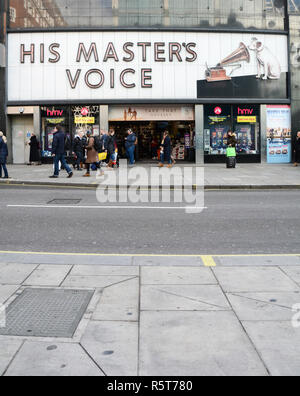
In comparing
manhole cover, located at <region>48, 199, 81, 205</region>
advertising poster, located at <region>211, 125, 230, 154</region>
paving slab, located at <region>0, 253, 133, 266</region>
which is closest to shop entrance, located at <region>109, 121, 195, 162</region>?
advertising poster, located at <region>211, 125, 230, 154</region>

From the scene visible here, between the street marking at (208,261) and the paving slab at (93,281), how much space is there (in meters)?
1.17

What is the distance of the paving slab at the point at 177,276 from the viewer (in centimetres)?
483

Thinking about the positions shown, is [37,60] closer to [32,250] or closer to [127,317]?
[32,250]

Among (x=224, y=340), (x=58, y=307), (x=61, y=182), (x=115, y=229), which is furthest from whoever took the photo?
(x=61, y=182)

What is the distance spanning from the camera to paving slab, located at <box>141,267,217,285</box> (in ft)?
15.8

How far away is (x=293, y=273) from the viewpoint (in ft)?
16.9

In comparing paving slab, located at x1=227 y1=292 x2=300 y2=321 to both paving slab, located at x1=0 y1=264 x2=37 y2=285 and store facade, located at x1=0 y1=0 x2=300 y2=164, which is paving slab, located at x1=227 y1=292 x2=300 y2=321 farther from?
store facade, located at x1=0 y1=0 x2=300 y2=164

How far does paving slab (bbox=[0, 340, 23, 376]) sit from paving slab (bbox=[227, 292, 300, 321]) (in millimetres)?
1857

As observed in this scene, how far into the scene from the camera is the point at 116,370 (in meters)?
2.94

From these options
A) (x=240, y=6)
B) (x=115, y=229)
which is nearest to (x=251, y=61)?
(x=240, y=6)

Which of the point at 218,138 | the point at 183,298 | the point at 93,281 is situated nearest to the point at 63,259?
the point at 93,281

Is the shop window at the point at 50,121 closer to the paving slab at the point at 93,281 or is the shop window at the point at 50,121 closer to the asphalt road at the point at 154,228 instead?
the asphalt road at the point at 154,228

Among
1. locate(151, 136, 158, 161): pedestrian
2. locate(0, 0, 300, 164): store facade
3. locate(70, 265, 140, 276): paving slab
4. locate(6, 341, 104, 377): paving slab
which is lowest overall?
locate(6, 341, 104, 377): paving slab

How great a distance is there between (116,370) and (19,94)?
78.7 ft
